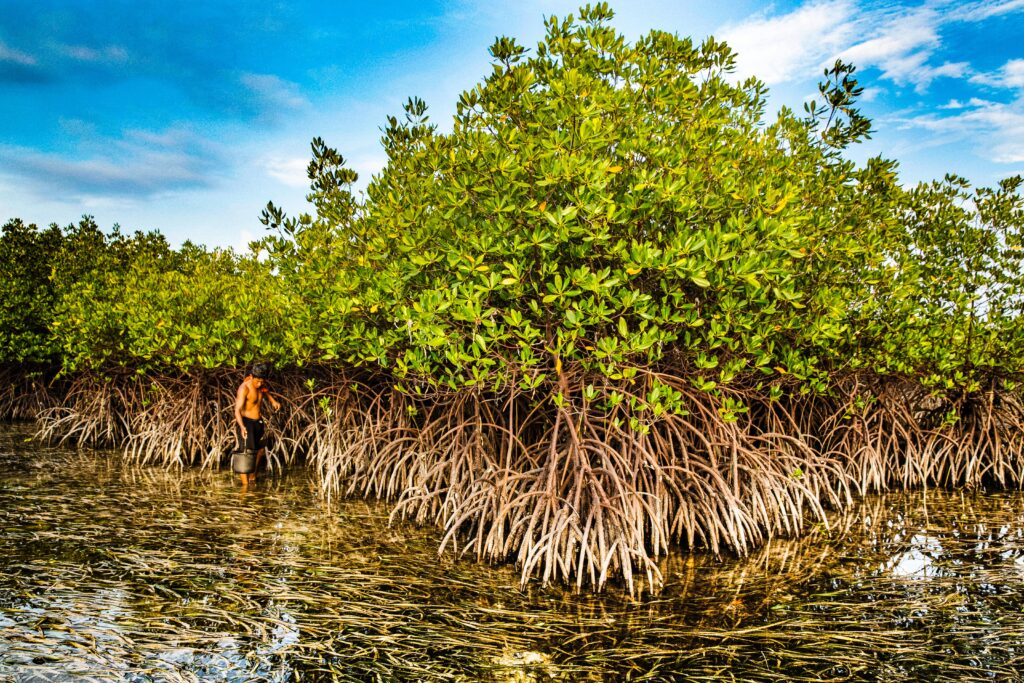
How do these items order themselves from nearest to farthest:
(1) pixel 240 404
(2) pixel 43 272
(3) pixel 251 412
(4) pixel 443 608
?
(4) pixel 443 608 < (1) pixel 240 404 < (3) pixel 251 412 < (2) pixel 43 272

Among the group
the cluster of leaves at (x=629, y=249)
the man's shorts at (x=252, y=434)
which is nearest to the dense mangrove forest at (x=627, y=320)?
the cluster of leaves at (x=629, y=249)

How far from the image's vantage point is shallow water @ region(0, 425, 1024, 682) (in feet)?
11.1

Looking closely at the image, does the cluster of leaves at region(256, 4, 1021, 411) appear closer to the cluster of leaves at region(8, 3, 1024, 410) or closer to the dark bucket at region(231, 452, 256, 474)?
the cluster of leaves at region(8, 3, 1024, 410)

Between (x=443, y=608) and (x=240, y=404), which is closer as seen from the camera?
(x=443, y=608)

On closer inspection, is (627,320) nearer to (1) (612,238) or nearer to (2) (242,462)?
(1) (612,238)

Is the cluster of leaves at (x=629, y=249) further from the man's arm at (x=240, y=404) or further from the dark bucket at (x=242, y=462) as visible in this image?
the dark bucket at (x=242, y=462)

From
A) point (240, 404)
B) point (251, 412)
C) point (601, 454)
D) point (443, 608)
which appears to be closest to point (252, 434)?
point (251, 412)

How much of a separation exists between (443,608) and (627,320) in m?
2.39

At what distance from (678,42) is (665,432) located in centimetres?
331

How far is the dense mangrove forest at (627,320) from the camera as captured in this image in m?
4.51

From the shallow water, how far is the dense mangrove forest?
1.37ft

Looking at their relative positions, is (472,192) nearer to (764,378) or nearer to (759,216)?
(759,216)

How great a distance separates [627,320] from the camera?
4.96m

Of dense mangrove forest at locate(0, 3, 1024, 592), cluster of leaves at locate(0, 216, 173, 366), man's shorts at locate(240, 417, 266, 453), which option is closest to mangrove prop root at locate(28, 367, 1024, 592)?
dense mangrove forest at locate(0, 3, 1024, 592)
